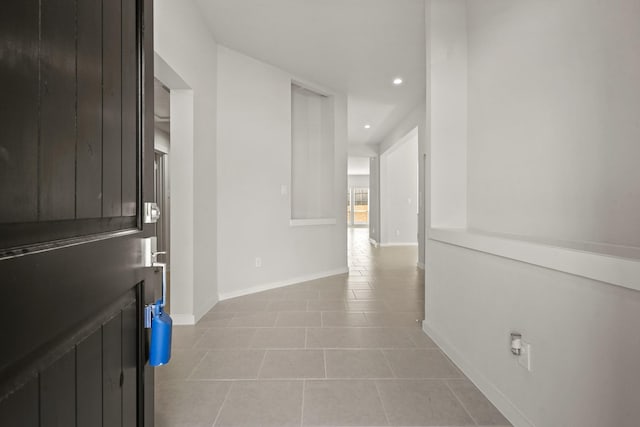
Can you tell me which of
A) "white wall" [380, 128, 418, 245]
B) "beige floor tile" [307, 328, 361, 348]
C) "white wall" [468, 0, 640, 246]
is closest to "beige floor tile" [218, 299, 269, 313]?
"beige floor tile" [307, 328, 361, 348]

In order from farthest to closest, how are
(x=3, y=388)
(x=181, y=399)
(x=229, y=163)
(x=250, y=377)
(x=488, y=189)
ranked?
(x=229, y=163), (x=488, y=189), (x=250, y=377), (x=181, y=399), (x=3, y=388)

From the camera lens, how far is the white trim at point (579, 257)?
0.98 meters

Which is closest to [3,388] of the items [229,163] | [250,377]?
[250,377]

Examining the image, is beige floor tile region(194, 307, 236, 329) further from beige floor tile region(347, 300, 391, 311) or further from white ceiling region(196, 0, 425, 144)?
white ceiling region(196, 0, 425, 144)

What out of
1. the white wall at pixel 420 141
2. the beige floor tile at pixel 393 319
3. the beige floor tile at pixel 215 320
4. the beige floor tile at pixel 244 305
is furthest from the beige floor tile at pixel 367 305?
the white wall at pixel 420 141

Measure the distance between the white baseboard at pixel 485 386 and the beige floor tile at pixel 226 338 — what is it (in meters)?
1.42

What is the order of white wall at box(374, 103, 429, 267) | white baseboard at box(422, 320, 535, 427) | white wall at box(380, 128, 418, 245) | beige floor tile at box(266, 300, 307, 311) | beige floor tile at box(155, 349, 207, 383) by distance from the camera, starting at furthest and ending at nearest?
white wall at box(380, 128, 418, 245), white wall at box(374, 103, 429, 267), beige floor tile at box(266, 300, 307, 311), beige floor tile at box(155, 349, 207, 383), white baseboard at box(422, 320, 535, 427)

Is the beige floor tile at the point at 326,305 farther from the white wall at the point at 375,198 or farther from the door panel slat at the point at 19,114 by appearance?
the white wall at the point at 375,198

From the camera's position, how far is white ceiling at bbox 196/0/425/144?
2898 millimetres

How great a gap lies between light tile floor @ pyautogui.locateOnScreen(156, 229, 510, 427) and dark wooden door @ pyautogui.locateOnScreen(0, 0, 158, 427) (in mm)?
827

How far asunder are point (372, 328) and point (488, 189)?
1.44m

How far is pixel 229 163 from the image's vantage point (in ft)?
11.7

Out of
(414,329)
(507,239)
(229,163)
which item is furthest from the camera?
(229,163)

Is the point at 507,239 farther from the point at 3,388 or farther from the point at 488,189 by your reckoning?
the point at 3,388
